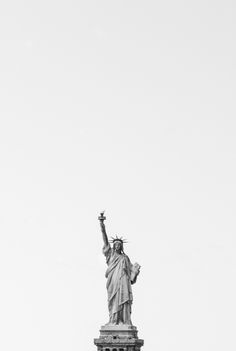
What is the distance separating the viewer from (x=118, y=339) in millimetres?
45312

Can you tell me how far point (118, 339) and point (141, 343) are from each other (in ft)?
3.46

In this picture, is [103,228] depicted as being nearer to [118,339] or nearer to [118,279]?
[118,279]

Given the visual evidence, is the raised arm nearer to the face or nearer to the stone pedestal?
the face

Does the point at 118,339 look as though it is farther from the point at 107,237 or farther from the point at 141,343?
the point at 107,237

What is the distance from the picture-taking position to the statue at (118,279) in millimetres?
46156

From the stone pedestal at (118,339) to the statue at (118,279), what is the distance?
15.2 inches

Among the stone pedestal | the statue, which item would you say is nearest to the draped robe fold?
the statue

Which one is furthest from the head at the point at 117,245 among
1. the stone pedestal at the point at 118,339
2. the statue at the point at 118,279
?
the stone pedestal at the point at 118,339

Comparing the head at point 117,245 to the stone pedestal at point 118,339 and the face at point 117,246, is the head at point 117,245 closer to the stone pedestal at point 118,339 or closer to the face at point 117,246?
the face at point 117,246


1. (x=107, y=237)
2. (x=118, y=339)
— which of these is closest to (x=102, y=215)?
(x=107, y=237)

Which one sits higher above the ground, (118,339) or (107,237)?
(107,237)

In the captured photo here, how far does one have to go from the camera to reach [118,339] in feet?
149

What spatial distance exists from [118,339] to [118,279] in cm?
237

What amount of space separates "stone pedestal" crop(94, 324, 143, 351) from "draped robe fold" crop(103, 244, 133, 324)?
45cm
